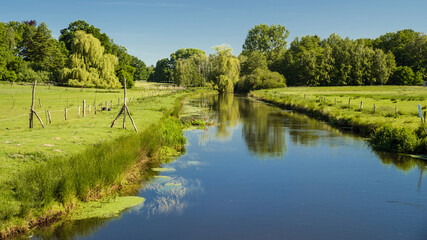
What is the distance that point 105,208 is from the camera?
1149 cm

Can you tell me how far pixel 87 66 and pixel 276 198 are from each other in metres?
73.3

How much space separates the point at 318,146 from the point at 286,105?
109 ft

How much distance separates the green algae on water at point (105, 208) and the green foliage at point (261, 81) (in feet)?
315

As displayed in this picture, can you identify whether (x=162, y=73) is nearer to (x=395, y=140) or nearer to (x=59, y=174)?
(x=395, y=140)

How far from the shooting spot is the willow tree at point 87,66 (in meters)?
73.8

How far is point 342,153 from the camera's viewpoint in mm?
21594

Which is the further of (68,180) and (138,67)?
(138,67)

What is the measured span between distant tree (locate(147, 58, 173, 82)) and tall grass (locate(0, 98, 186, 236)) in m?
156

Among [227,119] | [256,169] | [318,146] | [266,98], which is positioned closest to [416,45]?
[266,98]

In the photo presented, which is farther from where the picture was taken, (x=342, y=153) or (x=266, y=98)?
(x=266, y=98)

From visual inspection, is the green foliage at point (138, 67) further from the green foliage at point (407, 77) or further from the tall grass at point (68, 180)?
the tall grass at point (68, 180)

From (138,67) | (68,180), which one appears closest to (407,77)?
(68,180)

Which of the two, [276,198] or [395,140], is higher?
[395,140]

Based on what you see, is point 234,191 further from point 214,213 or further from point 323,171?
point 323,171
